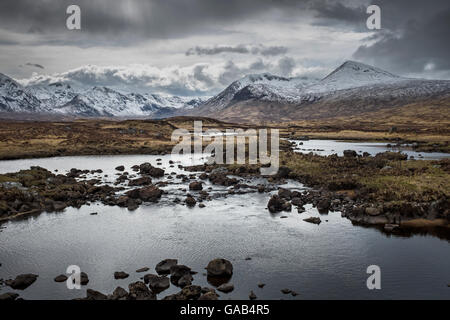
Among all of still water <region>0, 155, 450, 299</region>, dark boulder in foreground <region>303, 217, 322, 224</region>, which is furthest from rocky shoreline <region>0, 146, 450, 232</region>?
dark boulder in foreground <region>303, 217, 322, 224</region>

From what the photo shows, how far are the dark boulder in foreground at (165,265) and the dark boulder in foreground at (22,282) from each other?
409 inches

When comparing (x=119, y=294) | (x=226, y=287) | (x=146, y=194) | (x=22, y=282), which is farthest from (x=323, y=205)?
(x=22, y=282)

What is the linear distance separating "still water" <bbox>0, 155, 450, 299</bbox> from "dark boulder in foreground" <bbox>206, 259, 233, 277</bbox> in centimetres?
82

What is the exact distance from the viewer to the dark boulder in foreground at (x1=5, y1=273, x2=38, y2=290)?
29.3 m

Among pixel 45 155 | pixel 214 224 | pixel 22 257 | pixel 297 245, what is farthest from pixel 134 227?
pixel 45 155

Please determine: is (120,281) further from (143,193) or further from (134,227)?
(143,193)

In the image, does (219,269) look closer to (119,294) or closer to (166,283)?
(166,283)

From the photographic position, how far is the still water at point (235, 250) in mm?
29625

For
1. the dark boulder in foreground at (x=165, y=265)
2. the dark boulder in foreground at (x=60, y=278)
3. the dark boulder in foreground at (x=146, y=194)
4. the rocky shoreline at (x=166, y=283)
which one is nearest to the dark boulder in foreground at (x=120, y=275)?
the rocky shoreline at (x=166, y=283)

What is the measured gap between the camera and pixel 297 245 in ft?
126

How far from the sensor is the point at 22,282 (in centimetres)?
2961

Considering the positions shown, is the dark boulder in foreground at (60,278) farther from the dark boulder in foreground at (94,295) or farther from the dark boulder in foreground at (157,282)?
the dark boulder in foreground at (157,282)

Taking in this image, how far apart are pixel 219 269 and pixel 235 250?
642cm
